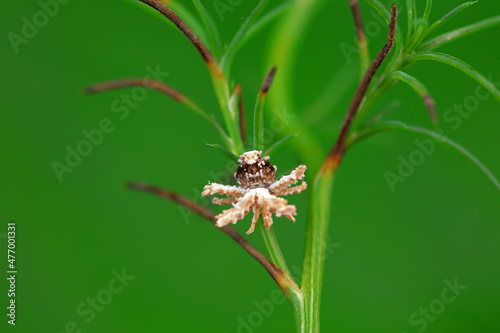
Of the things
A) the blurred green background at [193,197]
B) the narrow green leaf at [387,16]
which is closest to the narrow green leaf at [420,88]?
the narrow green leaf at [387,16]

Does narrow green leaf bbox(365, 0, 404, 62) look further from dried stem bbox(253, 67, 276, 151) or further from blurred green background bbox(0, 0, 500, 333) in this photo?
blurred green background bbox(0, 0, 500, 333)

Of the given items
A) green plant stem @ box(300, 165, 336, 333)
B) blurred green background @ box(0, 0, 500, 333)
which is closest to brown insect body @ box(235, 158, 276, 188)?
green plant stem @ box(300, 165, 336, 333)

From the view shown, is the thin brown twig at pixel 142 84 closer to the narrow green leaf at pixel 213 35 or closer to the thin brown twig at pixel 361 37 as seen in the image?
the narrow green leaf at pixel 213 35

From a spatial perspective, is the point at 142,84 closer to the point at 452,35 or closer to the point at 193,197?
the point at 452,35

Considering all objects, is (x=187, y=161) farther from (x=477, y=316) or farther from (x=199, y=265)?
(x=477, y=316)

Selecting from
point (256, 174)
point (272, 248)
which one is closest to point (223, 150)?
point (256, 174)
